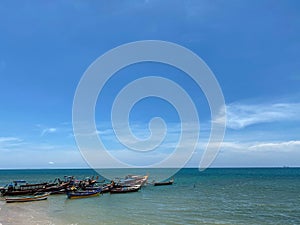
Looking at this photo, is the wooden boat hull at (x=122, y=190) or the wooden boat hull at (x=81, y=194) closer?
the wooden boat hull at (x=81, y=194)

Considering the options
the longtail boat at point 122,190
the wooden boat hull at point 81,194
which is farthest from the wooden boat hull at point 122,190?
the wooden boat hull at point 81,194

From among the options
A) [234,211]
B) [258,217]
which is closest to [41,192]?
[234,211]

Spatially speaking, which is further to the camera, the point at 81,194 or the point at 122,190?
the point at 122,190

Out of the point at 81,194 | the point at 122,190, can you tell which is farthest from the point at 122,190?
the point at 81,194

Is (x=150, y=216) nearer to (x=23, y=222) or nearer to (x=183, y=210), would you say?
(x=183, y=210)

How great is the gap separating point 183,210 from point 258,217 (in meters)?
7.03

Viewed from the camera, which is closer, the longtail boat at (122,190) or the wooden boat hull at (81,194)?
the wooden boat hull at (81,194)

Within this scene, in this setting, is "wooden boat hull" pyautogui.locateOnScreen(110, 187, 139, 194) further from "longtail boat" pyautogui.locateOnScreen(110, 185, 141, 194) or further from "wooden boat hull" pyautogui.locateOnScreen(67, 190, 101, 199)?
"wooden boat hull" pyautogui.locateOnScreen(67, 190, 101, 199)

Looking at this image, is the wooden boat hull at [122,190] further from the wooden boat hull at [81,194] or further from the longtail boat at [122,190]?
the wooden boat hull at [81,194]

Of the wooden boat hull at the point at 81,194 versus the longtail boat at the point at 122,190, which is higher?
the longtail boat at the point at 122,190

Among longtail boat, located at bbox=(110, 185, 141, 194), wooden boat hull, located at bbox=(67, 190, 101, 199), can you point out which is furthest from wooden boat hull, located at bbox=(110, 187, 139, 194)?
wooden boat hull, located at bbox=(67, 190, 101, 199)

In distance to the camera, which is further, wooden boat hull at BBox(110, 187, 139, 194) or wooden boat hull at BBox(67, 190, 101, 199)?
wooden boat hull at BBox(110, 187, 139, 194)

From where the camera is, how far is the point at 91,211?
30234mm

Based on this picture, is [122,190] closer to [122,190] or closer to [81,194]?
[122,190]
